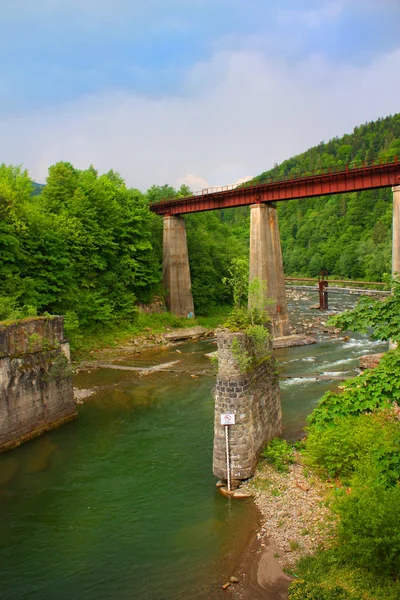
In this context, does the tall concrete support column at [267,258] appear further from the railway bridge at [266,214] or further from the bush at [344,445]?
the bush at [344,445]

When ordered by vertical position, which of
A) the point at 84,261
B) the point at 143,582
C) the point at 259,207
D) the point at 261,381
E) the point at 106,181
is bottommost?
the point at 143,582

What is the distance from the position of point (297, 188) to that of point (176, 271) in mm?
15241

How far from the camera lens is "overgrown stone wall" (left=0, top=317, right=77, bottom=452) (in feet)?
54.1

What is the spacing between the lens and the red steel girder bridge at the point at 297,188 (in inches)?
1235

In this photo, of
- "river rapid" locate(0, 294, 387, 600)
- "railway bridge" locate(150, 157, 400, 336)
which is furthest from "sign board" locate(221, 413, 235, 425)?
"railway bridge" locate(150, 157, 400, 336)

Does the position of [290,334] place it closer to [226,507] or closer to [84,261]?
[84,261]

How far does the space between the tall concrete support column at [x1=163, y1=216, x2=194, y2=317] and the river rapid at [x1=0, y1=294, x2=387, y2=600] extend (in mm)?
23786

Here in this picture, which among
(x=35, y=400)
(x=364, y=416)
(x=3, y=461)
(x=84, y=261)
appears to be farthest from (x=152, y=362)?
(x=364, y=416)

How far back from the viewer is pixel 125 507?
12.5 meters

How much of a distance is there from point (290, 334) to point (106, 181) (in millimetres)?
21236

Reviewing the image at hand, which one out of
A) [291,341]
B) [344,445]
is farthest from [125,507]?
[291,341]

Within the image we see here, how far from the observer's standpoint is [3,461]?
15.6 m

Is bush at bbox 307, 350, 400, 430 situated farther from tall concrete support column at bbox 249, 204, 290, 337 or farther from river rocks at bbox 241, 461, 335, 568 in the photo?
tall concrete support column at bbox 249, 204, 290, 337

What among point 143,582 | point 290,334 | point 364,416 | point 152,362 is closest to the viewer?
point 143,582
